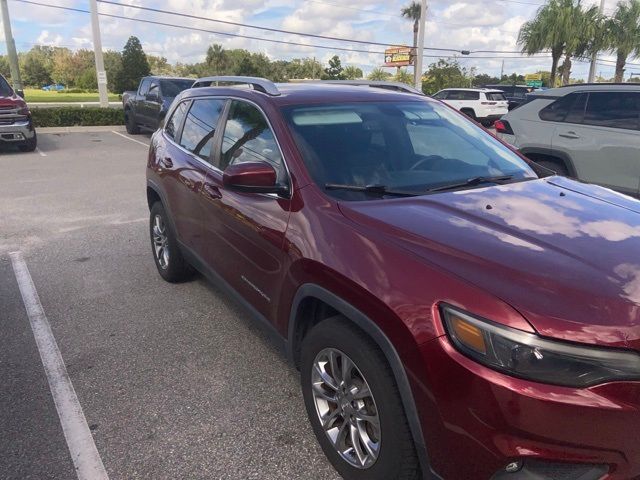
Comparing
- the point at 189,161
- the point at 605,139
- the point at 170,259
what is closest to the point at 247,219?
the point at 189,161

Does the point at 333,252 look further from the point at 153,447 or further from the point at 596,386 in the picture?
the point at 153,447

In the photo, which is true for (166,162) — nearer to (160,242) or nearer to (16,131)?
(160,242)

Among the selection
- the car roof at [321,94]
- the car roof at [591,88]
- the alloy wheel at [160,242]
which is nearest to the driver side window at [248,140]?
the car roof at [321,94]

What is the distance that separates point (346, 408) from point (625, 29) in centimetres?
3837

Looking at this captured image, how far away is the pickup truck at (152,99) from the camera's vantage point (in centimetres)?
1563

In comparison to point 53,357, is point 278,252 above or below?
above

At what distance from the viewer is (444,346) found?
182 centimetres

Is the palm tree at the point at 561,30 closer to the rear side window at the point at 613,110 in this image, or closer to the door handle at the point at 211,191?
the rear side window at the point at 613,110

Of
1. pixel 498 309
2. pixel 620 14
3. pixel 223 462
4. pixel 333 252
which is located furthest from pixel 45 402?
pixel 620 14

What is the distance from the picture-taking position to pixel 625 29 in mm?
33000

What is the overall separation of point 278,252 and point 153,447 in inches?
45.2

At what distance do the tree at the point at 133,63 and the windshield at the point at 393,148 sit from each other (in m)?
47.1

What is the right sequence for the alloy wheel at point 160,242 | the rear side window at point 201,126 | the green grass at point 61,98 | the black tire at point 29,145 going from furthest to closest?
the green grass at point 61,98 < the black tire at point 29,145 < the alloy wheel at point 160,242 < the rear side window at point 201,126

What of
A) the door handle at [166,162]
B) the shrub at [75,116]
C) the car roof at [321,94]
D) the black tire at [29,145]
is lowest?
the black tire at [29,145]
